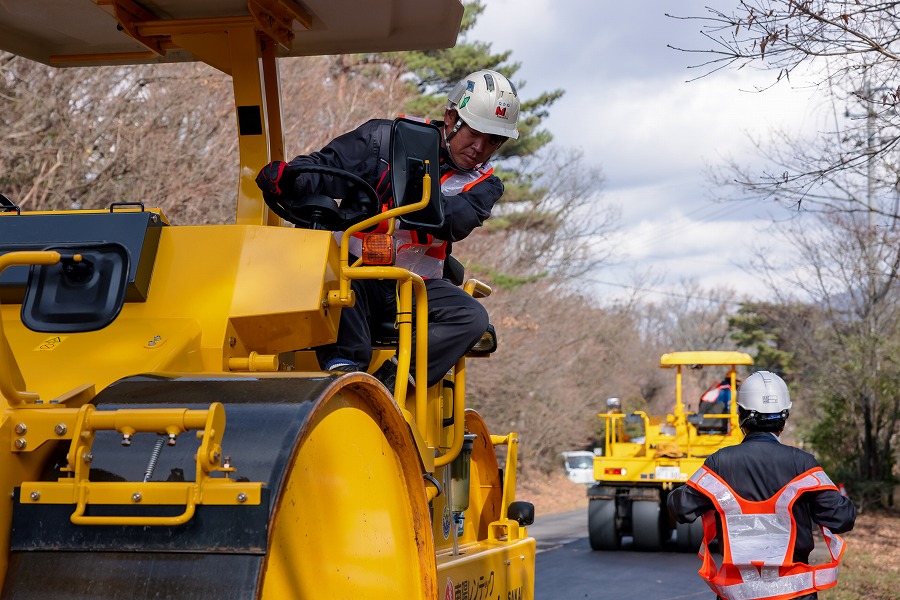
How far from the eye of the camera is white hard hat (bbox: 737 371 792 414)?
491 cm

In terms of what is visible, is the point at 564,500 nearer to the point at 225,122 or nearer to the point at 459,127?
the point at 225,122

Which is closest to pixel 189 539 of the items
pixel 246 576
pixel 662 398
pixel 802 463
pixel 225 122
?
pixel 246 576

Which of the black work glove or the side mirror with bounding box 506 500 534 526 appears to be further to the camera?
the side mirror with bounding box 506 500 534 526

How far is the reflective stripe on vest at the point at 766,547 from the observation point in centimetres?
466

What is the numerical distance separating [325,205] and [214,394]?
1624 millimetres

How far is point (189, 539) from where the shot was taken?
2.26 m

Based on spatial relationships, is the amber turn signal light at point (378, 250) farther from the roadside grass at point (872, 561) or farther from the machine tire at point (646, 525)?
the machine tire at point (646, 525)

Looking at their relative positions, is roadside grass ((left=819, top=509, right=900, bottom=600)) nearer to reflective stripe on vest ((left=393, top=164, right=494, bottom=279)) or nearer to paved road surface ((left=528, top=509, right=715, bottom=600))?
paved road surface ((left=528, top=509, right=715, bottom=600))

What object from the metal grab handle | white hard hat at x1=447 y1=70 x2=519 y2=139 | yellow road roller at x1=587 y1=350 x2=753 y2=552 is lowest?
yellow road roller at x1=587 y1=350 x2=753 y2=552

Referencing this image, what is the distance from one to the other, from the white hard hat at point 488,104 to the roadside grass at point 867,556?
7.41 meters

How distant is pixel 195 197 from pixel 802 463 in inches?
488

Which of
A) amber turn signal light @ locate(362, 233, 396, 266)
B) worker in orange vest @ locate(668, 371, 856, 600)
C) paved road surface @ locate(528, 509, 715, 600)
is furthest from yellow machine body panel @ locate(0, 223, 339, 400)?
paved road surface @ locate(528, 509, 715, 600)

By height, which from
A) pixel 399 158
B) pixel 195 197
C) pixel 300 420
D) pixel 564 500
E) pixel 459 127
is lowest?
pixel 564 500

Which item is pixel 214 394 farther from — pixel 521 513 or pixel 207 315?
pixel 521 513
